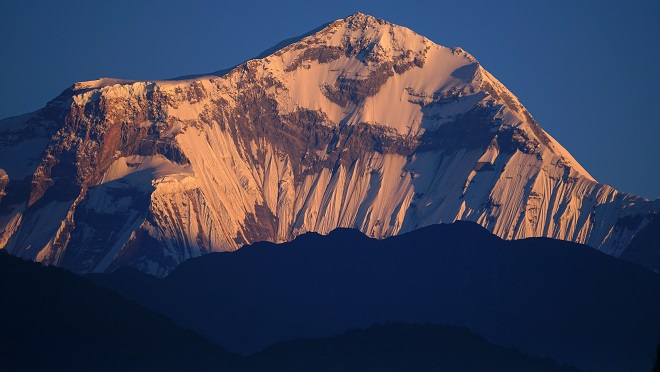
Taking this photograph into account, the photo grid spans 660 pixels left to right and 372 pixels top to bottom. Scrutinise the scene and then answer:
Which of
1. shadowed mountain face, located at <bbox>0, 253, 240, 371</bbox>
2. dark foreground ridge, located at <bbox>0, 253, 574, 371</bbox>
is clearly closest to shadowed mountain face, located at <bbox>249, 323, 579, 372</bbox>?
dark foreground ridge, located at <bbox>0, 253, 574, 371</bbox>

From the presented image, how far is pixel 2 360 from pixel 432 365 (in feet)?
128

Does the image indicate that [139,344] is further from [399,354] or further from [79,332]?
[399,354]

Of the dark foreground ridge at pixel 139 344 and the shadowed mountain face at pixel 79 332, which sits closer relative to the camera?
the shadowed mountain face at pixel 79 332

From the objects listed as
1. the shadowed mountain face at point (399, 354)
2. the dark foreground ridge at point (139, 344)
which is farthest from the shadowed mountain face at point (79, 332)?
the shadowed mountain face at point (399, 354)

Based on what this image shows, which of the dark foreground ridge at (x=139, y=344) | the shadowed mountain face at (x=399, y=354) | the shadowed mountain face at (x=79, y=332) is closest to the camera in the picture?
the shadowed mountain face at (x=79, y=332)

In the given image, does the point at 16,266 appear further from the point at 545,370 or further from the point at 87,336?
the point at 545,370

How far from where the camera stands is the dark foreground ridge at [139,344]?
175m

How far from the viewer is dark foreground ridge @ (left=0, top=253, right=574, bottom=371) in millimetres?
174875

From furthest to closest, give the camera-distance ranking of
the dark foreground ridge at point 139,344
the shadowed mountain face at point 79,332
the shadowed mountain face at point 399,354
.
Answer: the shadowed mountain face at point 399,354, the dark foreground ridge at point 139,344, the shadowed mountain face at point 79,332

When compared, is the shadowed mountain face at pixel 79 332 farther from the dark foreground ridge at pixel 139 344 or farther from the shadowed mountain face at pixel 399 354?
the shadowed mountain face at pixel 399 354

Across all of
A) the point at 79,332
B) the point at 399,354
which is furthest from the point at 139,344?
the point at 399,354

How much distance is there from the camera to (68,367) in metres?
172

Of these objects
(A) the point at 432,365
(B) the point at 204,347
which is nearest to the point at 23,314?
(B) the point at 204,347

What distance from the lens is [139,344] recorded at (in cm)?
18275
